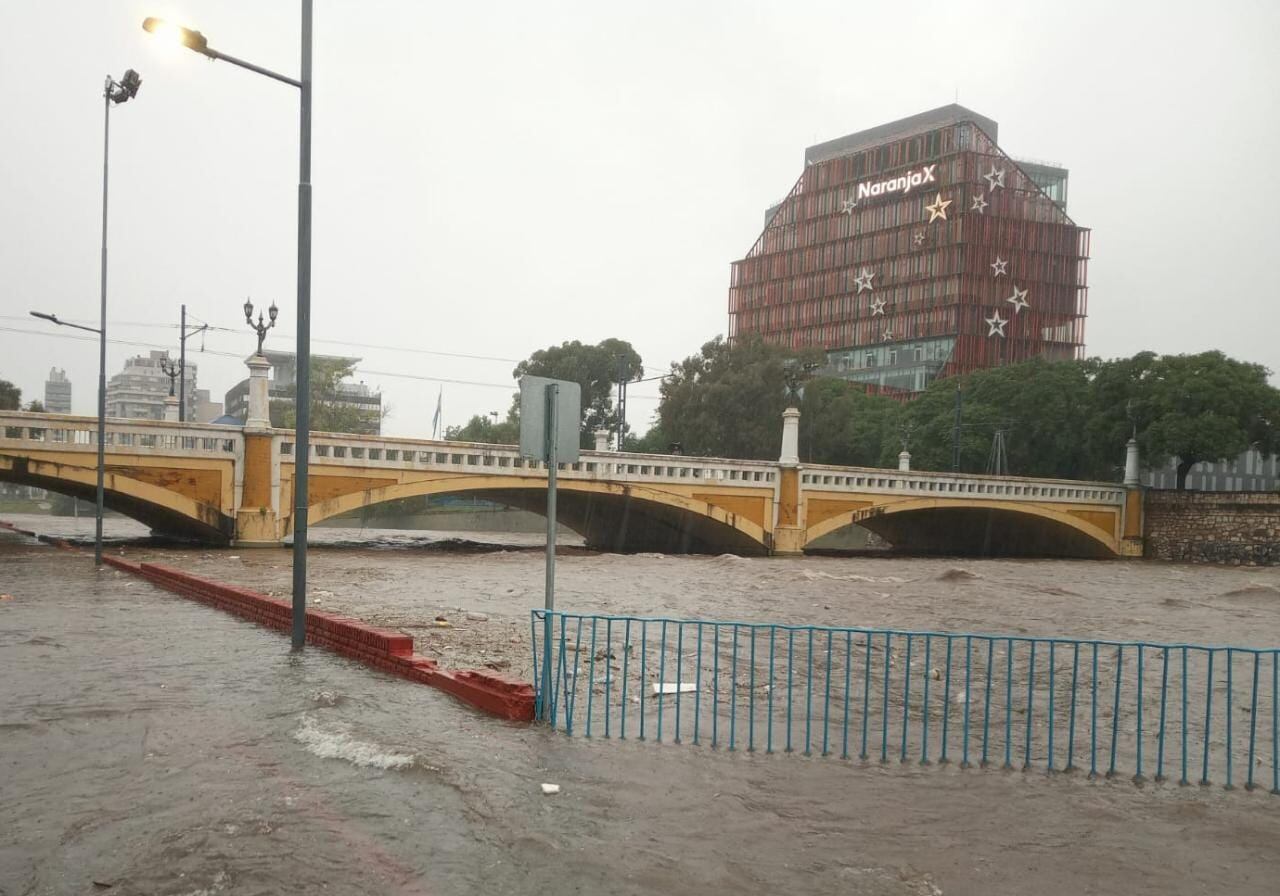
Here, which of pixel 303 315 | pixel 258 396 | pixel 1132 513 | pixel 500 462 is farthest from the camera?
pixel 1132 513

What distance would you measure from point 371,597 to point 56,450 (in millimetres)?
12255

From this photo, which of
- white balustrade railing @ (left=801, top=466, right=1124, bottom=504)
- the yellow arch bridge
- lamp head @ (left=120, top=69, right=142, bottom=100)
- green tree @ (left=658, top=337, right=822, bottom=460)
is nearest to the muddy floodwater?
lamp head @ (left=120, top=69, right=142, bottom=100)

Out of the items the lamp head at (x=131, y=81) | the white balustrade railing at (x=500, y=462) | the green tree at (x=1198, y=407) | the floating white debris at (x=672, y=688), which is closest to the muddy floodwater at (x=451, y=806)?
the floating white debris at (x=672, y=688)

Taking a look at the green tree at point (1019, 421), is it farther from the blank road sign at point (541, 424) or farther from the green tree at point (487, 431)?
the blank road sign at point (541, 424)

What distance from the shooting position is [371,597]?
59.5 ft

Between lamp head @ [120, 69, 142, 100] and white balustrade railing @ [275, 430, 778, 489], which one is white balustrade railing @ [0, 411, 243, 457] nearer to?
white balustrade railing @ [275, 430, 778, 489]

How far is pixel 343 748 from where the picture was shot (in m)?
6.41

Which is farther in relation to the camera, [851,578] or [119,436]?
[851,578]

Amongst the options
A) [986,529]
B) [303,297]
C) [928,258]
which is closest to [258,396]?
[303,297]

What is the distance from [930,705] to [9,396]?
59.8 meters

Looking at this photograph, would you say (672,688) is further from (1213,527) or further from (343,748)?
(1213,527)

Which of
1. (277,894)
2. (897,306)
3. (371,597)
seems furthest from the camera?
(897,306)

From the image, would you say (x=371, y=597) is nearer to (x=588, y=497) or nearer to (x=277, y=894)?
(x=277, y=894)

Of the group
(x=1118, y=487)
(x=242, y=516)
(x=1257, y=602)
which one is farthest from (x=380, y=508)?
(x=1257, y=602)
